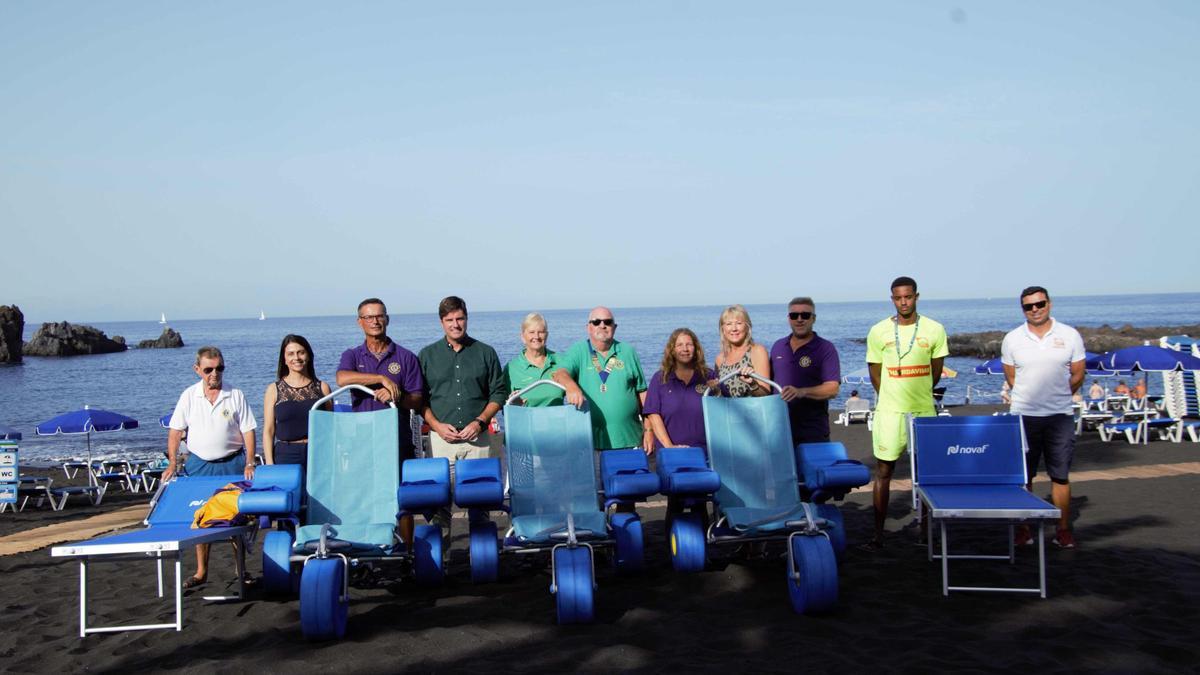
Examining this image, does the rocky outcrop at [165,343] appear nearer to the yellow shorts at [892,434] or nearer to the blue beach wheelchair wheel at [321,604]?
the yellow shorts at [892,434]

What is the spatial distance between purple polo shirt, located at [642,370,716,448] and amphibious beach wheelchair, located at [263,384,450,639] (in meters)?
1.64

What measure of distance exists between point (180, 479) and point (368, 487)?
129 cm

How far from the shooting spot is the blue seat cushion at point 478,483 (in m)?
6.03

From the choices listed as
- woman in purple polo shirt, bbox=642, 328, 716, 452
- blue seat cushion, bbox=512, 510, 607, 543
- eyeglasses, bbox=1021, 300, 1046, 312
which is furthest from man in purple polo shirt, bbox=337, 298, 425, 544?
eyeglasses, bbox=1021, 300, 1046, 312

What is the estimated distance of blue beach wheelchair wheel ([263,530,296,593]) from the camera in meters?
6.25

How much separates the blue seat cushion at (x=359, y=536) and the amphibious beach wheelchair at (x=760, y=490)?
69.2 inches

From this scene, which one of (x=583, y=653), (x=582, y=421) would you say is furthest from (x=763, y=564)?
(x=583, y=653)

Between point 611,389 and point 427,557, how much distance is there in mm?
1747

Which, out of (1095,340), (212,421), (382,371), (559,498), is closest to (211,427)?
(212,421)

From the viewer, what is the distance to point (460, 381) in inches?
282

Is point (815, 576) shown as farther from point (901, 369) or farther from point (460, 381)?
point (460, 381)

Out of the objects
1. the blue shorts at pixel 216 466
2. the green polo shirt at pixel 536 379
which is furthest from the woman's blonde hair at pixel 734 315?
the blue shorts at pixel 216 466

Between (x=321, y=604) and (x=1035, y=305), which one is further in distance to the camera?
(x=1035, y=305)

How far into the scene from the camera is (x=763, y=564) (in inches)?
266
